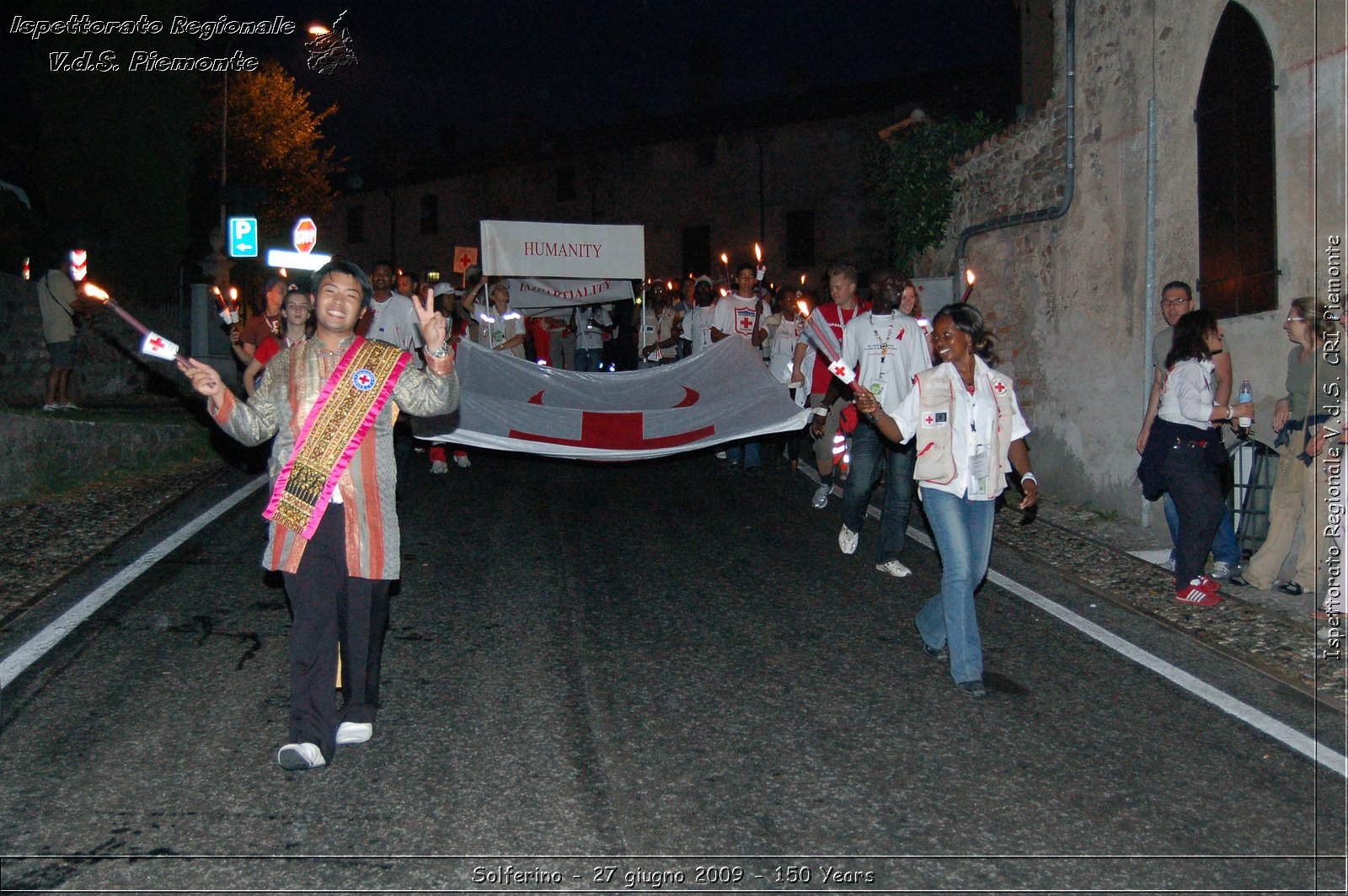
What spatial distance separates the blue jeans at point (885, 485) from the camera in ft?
25.9

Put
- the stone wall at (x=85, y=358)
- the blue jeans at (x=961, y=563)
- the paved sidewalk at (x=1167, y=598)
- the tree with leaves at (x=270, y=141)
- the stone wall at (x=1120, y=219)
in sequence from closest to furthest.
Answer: the blue jeans at (x=961, y=563) → the paved sidewalk at (x=1167, y=598) → the stone wall at (x=1120, y=219) → the stone wall at (x=85, y=358) → the tree with leaves at (x=270, y=141)

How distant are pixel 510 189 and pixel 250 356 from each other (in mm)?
40394

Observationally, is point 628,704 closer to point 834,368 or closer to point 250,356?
point 834,368

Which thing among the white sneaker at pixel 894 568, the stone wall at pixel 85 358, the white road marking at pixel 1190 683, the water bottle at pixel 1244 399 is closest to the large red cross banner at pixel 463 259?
the stone wall at pixel 85 358

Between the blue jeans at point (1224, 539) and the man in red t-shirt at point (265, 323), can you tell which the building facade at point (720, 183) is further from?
the blue jeans at point (1224, 539)

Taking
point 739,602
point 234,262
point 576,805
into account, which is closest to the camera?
point 576,805

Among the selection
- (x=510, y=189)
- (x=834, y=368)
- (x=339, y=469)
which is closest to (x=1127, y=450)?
(x=834, y=368)

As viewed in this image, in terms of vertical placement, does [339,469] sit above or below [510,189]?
below

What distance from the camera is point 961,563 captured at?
18.6 ft

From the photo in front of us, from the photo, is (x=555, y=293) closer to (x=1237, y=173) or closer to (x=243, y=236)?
(x=243, y=236)

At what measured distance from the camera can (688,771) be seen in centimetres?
453

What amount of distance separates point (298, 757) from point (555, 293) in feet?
42.1

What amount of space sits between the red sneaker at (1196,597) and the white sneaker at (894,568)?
65.3 inches

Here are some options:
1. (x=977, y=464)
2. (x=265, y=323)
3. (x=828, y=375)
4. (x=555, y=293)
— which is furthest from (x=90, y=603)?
(x=555, y=293)
